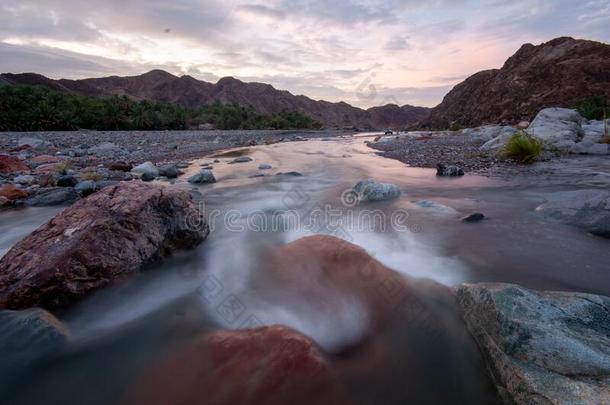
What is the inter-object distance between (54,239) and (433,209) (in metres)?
4.49

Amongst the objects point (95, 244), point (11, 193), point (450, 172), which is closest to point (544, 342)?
point (95, 244)

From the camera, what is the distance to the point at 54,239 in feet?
8.78

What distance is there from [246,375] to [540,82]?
182 feet

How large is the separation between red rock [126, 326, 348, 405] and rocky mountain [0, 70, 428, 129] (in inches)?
4406

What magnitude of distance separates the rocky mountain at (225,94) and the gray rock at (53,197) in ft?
359

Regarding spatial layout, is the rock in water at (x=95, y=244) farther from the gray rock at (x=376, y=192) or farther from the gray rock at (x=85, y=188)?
the gray rock at (x=85, y=188)

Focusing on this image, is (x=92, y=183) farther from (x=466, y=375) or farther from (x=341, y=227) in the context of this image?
(x=466, y=375)

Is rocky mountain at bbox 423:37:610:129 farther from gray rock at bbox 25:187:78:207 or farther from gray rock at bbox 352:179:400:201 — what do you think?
gray rock at bbox 25:187:78:207

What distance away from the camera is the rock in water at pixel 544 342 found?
144 cm

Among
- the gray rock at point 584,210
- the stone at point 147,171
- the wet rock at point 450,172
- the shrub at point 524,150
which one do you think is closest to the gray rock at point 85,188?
the stone at point 147,171

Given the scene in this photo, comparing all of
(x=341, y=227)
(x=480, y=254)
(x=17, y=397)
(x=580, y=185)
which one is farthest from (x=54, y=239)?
(x=580, y=185)

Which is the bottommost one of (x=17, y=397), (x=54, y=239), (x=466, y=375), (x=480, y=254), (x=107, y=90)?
(x=17, y=397)

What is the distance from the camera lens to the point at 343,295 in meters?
2.57

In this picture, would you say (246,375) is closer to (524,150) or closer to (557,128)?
(524,150)
